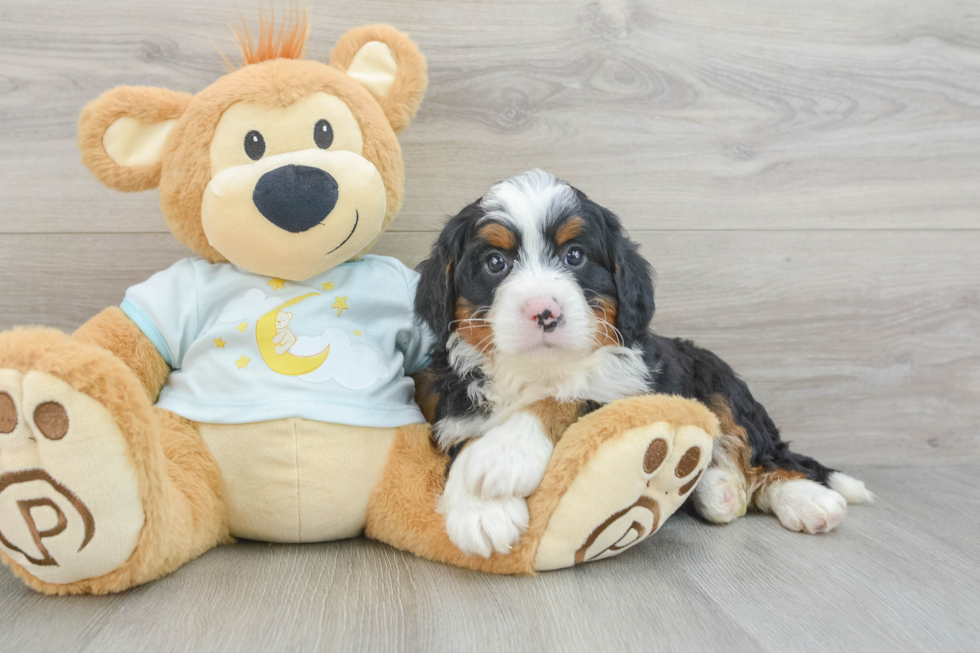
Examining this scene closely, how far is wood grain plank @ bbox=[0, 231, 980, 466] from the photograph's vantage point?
2.18 m

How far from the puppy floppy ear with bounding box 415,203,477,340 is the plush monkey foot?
364 mm

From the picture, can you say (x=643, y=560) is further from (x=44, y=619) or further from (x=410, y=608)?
(x=44, y=619)

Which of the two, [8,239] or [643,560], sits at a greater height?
[8,239]

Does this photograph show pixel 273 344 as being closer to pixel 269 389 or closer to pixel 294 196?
pixel 269 389

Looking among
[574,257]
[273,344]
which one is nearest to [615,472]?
[574,257]

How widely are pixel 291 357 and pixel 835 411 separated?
1731mm

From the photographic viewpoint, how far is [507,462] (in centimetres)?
130

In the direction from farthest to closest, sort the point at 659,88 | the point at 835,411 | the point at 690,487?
the point at 835,411
the point at 659,88
the point at 690,487

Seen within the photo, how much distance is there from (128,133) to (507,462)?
1113 mm

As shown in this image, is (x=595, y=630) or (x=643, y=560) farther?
(x=643, y=560)

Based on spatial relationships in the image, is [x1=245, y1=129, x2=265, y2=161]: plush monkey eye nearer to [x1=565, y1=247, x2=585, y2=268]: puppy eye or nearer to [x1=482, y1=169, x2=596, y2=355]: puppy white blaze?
[x1=482, y1=169, x2=596, y2=355]: puppy white blaze

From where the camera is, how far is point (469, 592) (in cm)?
128

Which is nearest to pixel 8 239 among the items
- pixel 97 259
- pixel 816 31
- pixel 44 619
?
pixel 97 259

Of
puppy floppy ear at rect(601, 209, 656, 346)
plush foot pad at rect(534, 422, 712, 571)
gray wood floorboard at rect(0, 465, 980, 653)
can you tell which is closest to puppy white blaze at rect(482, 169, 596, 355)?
puppy floppy ear at rect(601, 209, 656, 346)
